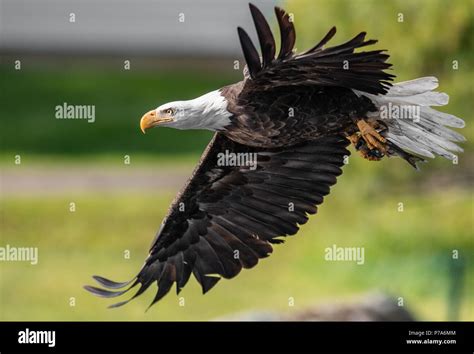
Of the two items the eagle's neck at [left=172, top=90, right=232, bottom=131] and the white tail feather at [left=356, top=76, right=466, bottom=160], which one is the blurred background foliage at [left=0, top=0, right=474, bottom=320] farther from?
the eagle's neck at [left=172, top=90, right=232, bottom=131]

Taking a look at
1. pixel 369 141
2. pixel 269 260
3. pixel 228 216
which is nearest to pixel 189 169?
pixel 269 260

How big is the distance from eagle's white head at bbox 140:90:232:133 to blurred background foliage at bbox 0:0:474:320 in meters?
4.31

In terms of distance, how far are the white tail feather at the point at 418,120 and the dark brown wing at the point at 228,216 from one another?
2.39ft

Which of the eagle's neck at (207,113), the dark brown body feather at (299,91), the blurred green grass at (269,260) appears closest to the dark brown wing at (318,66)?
the dark brown body feather at (299,91)

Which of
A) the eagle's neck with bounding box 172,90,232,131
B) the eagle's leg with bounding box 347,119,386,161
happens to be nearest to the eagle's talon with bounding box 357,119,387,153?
the eagle's leg with bounding box 347,119,386,161

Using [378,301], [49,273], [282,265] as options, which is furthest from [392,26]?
[49,273]

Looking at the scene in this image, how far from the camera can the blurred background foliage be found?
1296 centimetres

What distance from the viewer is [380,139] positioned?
8.88 metres

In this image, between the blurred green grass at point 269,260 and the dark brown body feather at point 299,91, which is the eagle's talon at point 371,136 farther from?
the blurred green grass at point 269,260

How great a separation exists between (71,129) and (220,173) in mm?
10687

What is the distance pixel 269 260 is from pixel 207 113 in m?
8.87

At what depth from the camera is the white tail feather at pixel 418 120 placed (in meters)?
8.78

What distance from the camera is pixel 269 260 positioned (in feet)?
56.9
